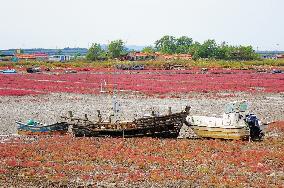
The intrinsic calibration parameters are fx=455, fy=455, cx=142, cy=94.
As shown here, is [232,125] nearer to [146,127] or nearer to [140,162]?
[146,127]

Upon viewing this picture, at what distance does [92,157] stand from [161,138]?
686 cm

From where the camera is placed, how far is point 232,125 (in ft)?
91.4

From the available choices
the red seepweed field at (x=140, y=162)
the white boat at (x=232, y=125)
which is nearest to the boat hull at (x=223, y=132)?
the white boat at (x=232, y=125)

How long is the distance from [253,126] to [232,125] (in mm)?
1261

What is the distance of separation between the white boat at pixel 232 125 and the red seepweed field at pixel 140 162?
0.70 meters

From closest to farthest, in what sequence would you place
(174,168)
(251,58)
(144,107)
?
1. (174,168)
2. (144,107)
3. (251,58)

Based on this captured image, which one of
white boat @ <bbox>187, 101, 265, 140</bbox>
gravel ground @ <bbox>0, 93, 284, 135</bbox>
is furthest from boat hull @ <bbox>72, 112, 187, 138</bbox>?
gravel ground @ <bbox>0, 93, 284, 135</bbox>

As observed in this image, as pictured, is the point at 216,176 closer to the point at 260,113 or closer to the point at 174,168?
the point at 174,168

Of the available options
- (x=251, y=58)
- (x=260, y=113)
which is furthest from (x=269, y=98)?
(x=251, y=58)

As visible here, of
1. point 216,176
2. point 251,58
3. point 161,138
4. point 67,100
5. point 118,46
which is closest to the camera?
point 216,176

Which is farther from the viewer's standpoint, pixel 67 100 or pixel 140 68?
pixel 140 68

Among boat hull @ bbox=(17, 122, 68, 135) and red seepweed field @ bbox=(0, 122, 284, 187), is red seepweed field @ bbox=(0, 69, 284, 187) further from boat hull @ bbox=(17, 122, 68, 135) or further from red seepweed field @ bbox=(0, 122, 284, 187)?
boat hull @ bbox=(17, 122, 68, 135)

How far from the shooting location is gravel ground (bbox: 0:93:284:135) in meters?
40.0

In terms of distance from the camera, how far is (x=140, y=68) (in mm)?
129375
